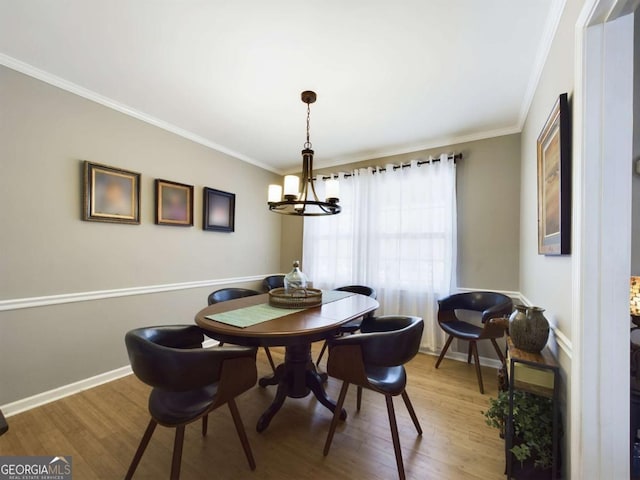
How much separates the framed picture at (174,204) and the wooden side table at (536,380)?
121 inches

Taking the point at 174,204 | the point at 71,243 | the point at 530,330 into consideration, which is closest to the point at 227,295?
the point at 174,204

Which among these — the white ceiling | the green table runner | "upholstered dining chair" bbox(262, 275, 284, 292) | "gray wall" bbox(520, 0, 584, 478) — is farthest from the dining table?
the white ceiling

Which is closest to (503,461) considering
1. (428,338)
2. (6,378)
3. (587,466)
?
(587,466)

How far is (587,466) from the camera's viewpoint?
3.42 feet

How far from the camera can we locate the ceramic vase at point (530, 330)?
1452 millimetres

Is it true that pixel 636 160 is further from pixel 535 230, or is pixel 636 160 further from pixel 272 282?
pixel 272 282

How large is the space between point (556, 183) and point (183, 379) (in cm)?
204

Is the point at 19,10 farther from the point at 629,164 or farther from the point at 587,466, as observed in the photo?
the point at 587,466

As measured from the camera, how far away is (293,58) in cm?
183

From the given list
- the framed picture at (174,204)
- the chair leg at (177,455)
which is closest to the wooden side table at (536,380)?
the chair leg at (177,455)

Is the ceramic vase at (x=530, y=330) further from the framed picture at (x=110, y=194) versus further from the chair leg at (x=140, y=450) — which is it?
the framed picture at (x=110, y=194)

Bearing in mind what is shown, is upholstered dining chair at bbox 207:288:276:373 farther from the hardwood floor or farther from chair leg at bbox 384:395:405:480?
chair leg at bbox 384:395:405:480

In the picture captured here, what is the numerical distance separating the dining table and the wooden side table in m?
0.88

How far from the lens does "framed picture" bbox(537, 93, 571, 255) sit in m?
1.24
